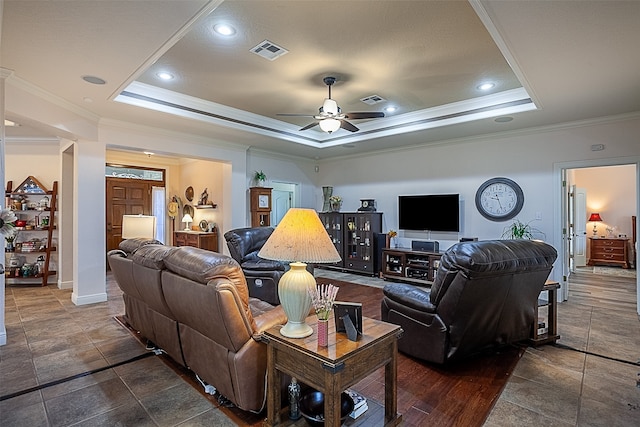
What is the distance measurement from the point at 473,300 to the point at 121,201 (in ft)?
25.1

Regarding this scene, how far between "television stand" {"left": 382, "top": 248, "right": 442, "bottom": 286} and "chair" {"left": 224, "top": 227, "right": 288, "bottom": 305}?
236 cm

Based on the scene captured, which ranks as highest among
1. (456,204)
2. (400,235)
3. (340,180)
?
(340,180)

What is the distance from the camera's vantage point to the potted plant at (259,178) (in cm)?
674

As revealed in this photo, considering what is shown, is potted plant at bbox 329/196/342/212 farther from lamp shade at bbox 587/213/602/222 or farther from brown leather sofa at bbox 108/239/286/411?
lamp shade at bbox 587/213/602/222

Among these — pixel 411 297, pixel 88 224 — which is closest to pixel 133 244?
pixel 88 224

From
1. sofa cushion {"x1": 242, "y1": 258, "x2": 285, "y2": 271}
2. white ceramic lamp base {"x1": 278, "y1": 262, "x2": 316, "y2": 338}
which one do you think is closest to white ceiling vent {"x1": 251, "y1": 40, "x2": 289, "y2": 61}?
white ceramic lamp base {"x1": 278, "y1": 262, "x2": 316, "y2": 338}

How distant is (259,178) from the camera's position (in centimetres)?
675

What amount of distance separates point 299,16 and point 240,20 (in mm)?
489

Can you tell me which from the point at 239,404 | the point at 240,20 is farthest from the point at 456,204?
the point at 239,404

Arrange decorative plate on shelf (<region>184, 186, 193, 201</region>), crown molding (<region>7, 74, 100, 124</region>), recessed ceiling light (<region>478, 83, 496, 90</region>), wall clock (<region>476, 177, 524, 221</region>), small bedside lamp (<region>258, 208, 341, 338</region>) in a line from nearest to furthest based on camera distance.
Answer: small bedside lamp (<region>258, 208, 341, 338</region>), crown molding (<region>7, 74, 100, 124</region>), recessed ceiling light (<region>478, 83, 496, 90</region>), wall clock (<region>476, 177, 524, 221</region>), decorative plate on shelf (<region>184, 186, 193, 201</region>)

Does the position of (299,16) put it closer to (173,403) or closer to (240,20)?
(240,20)

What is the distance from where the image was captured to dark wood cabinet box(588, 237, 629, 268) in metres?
7.54

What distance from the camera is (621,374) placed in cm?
267

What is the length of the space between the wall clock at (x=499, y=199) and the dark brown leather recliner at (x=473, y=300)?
2644 mm
